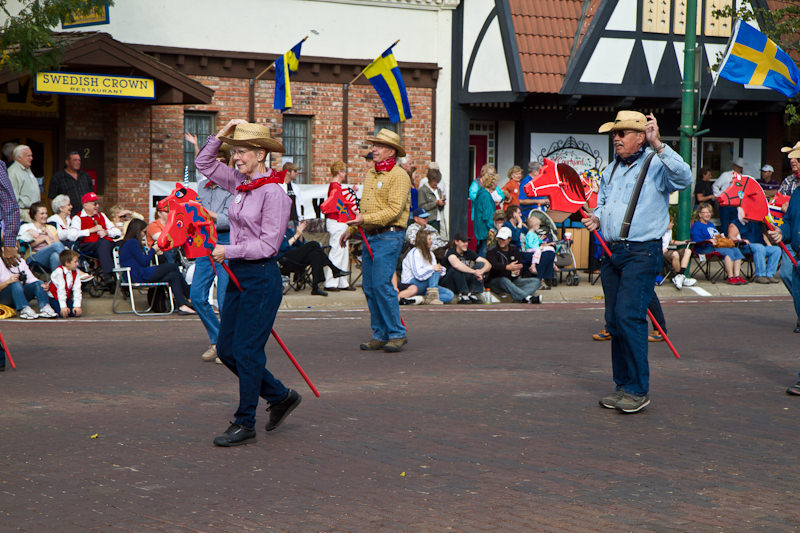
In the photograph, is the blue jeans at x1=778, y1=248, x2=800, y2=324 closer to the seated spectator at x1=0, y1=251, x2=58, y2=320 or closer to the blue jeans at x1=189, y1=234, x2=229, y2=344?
the blue jeans at x1=189, y1=234, x2=229, y2=344

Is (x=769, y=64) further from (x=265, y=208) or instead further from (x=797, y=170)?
(x=265, y=208)

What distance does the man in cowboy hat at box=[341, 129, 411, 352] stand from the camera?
1106 centimetres

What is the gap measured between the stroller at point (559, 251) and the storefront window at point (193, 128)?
7001mm

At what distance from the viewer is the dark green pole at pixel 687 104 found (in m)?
20.2

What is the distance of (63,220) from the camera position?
54.0 feet

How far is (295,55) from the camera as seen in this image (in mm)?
21344

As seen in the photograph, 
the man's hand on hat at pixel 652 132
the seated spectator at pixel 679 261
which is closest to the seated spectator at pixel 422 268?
the seated spectator at pixel 679 261

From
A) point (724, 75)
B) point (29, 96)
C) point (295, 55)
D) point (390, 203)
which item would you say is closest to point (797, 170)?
point (390, 203)

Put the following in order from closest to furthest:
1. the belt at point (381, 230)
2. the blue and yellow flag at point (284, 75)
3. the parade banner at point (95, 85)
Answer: the belt at point (381, 230) < the parade banner at point (95, 85) < the blue and yellow flag at point (284, 75)

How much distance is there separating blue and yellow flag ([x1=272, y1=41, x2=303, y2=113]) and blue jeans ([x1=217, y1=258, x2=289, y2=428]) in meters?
14.3

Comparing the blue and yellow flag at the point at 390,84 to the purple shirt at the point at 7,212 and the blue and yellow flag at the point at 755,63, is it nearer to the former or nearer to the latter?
the blue and yellow flag at the point at 755,63

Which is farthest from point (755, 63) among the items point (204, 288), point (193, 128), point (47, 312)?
point (204, 288)

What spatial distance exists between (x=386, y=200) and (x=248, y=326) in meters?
4.16

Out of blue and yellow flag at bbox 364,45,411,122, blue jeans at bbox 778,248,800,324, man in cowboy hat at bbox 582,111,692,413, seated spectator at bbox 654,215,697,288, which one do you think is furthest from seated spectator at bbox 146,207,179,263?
man in cowboy hat at bbox 582,111,692,413
